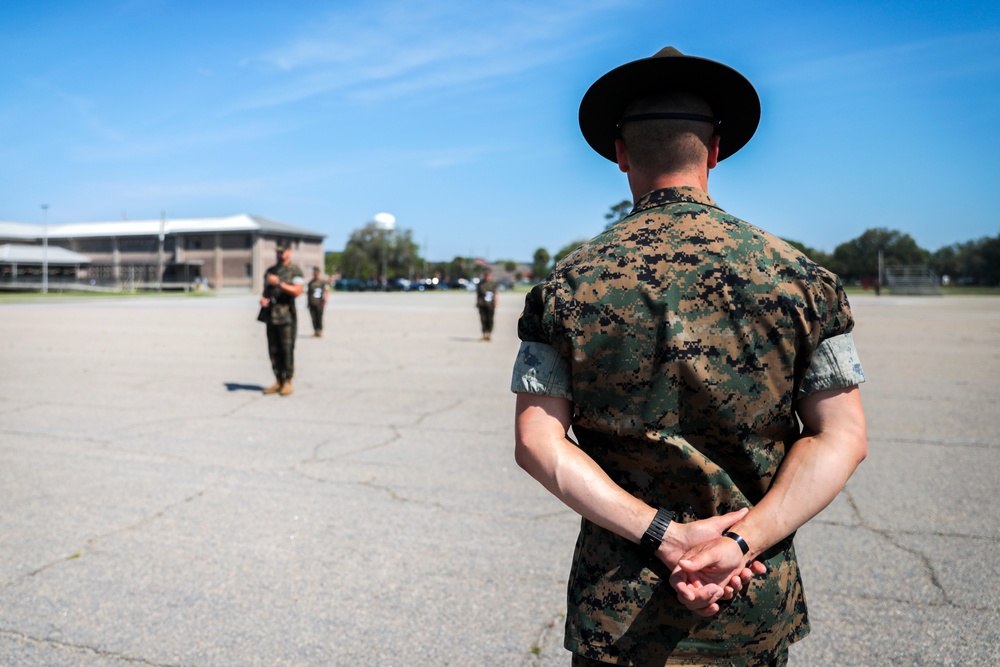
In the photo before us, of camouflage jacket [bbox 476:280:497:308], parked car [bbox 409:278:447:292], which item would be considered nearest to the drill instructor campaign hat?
camouflage jacket [bbox 476:280:497:308]

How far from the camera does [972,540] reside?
4.66m

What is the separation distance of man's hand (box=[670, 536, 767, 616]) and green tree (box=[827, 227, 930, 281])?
446 feet

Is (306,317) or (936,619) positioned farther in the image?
(306,317)

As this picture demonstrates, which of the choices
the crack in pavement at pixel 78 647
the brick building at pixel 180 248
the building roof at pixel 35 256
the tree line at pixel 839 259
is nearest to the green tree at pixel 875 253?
the tree line at pixel 839 259

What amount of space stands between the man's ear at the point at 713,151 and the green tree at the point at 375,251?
340ft

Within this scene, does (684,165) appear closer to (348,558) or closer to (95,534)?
(348,558)

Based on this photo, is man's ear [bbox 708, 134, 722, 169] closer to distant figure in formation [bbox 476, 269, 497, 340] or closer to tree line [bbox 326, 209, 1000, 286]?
distant figure in formation [bbox 476, 269, 497, 340]

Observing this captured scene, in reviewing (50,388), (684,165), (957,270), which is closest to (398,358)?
(50,388)

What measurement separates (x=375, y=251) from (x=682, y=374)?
10710 cm

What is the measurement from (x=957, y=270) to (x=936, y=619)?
472 ft

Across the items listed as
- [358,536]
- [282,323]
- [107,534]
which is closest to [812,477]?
[358,536]

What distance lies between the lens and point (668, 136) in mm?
1840

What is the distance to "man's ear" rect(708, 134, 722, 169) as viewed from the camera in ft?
6.25

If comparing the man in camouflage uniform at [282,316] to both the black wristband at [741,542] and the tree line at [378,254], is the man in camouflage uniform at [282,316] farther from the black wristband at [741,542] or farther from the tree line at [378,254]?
the tree line at [378,254]
